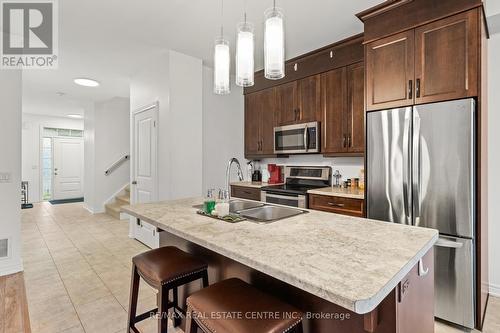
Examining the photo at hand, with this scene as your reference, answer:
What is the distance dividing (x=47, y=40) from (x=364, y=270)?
3936 millimetres

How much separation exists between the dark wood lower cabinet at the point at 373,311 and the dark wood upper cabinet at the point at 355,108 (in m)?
1.74

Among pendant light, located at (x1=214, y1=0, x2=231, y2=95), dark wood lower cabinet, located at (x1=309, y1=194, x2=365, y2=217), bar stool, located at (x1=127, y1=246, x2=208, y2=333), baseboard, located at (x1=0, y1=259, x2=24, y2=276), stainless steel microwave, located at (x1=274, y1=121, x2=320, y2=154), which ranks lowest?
baseboard, located at (x1=0, y1=259, x2=24, y2=276)

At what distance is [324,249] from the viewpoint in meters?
1.08

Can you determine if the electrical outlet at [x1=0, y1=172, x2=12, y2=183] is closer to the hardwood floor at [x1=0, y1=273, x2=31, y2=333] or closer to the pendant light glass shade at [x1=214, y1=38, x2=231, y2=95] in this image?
the hardwood floor at [x1=0, y1=273, x2=31, y2=333]

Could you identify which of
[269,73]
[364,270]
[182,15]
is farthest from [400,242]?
[182,15]

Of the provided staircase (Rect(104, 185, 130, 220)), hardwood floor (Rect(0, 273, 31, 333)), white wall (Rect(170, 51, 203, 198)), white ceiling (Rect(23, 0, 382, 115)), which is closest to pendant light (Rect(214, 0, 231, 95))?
white ceiling (Rect(23, 0, 382, 115))

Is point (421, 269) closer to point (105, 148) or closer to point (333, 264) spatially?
point (333, 264)

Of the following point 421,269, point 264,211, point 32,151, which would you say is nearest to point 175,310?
point 264,211

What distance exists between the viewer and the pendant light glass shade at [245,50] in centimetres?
163

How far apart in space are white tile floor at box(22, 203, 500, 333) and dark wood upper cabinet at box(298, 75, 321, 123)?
96.4 inches

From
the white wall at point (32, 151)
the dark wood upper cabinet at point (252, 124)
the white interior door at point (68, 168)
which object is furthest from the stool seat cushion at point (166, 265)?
the white interior door at point (68, 168)

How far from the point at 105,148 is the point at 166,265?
5738mm

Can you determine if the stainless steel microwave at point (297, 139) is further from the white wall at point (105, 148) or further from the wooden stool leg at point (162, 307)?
the white wall at point (105, 148)

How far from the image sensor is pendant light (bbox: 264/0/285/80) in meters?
1.48
